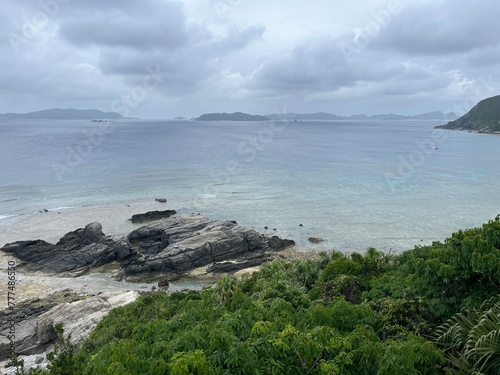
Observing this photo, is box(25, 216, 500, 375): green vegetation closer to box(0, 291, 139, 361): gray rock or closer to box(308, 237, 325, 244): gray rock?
box(0, 291, 139, 361): gray rock

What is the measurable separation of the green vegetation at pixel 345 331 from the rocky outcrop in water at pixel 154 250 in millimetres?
21261

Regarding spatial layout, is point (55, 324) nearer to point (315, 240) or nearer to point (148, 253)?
point (148, 253)

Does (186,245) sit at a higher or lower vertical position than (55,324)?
higher

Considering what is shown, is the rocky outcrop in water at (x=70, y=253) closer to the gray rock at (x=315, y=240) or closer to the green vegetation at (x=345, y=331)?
the gray rock at (x=315, y=240)

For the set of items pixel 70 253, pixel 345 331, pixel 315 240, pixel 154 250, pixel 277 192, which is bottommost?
pixel 315 240

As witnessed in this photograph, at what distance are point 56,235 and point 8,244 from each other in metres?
6.46

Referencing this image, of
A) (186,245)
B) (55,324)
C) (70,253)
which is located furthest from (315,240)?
(55,324)

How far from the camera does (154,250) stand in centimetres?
4653

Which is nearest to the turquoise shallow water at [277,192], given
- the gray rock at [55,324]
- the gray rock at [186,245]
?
the gray rock at [186,245]

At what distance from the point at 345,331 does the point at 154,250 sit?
36.8 meters

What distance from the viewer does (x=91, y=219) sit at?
196ft

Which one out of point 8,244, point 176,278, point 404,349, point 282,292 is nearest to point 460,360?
point 404,349

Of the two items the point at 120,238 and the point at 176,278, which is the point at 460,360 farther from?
the point at 120,238

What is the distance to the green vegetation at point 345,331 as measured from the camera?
9820 millimetres
